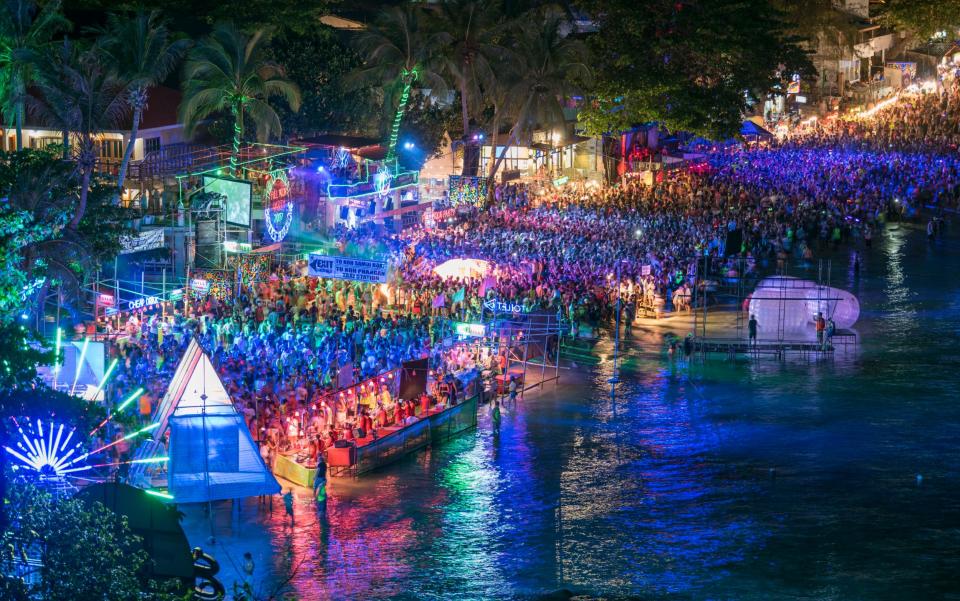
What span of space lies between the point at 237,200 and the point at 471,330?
892 centimetres

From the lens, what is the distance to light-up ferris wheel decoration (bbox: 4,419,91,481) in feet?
45.8

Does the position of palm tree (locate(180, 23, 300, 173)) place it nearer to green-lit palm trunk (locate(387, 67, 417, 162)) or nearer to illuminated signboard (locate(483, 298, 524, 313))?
green-lit palm trunk (locate(387, 67, 417, 162))

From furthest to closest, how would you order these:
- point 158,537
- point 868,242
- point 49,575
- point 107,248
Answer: point 868,242, point 107,248, point 158,537, point 49,575

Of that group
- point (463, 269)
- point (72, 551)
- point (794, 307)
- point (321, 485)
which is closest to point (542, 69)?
point (463, 269)

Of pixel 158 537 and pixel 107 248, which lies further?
pixel 107 248

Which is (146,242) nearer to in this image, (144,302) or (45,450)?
(144,302)

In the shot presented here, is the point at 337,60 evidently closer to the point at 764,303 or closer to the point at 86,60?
the point at 86,60

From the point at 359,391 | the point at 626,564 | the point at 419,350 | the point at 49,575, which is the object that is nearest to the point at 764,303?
the point at 419,350

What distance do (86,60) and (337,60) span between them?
710 inches

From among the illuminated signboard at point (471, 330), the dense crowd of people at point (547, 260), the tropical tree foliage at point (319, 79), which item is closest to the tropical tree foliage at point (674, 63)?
the dense crowd of people at point (547, 260)

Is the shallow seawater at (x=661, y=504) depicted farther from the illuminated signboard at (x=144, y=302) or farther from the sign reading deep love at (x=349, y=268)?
the illuminated signboard at (x=144, y=302)

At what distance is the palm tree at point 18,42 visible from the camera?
35.9 meters

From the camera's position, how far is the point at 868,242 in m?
50.6

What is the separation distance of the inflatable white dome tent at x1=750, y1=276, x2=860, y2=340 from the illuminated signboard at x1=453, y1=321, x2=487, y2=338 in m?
9.34
